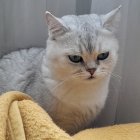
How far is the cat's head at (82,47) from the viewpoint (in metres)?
1.13

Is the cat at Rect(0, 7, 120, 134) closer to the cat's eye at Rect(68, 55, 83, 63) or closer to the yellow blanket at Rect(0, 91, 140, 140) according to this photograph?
the cat's eye at Rect(68, 55, 83, 63)

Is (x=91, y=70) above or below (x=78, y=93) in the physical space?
above

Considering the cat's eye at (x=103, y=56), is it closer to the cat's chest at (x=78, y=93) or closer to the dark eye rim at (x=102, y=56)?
the dark eye rim at (x=102, y=56)

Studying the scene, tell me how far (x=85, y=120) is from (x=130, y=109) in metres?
0.21

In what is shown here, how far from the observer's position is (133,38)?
51.9 inches

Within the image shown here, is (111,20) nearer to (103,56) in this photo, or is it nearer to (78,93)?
(103,56)

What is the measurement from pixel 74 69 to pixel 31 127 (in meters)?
0.24

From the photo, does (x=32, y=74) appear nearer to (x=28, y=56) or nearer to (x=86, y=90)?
(x=28, y=56)

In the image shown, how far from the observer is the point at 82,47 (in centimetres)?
113

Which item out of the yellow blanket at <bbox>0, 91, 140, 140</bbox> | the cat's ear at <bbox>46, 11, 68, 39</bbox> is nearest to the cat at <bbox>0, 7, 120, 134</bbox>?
the cat's ear at <bbox>46, 11, 68, 39</bbox>

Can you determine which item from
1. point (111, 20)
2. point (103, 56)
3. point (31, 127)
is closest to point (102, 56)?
point (103, 56)

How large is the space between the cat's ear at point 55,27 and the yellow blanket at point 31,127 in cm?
23

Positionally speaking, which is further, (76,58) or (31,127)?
(76,58)

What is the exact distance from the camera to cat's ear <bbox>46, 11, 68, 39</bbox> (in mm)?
1115
